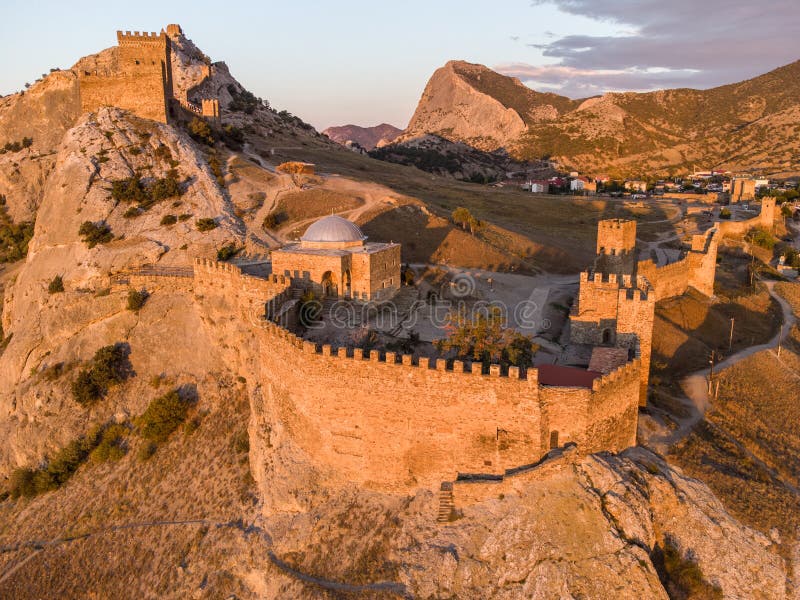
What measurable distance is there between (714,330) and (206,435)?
27.0 m

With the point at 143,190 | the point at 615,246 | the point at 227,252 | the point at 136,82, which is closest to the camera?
the point at 615,246

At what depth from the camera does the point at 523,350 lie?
24.6 metres

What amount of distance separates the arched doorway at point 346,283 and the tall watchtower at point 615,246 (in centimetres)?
1471

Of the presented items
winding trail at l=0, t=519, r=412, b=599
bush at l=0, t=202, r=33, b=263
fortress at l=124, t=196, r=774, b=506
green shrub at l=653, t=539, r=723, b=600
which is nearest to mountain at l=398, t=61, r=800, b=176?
bush at l=0, t=202, r=33, b=263

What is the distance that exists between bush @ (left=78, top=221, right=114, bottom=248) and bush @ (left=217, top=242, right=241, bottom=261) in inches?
292

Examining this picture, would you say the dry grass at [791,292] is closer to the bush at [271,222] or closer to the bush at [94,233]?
the bush at [271,222]

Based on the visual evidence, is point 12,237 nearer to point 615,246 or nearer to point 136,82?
point 136,82

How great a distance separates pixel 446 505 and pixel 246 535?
7.64 metres

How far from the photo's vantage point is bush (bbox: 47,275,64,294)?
1457 inches

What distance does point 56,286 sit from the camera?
37062 mm

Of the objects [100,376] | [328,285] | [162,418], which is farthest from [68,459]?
[328,285]

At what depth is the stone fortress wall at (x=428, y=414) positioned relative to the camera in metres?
18.1

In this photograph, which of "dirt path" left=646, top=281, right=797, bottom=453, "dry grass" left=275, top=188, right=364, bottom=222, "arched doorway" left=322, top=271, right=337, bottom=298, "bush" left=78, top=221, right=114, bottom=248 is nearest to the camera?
"dirt path" left=646, top=281, right=797, bottom=453

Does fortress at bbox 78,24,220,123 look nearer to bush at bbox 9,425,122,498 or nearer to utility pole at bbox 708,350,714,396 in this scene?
bush at bbox 9,425,122,498
